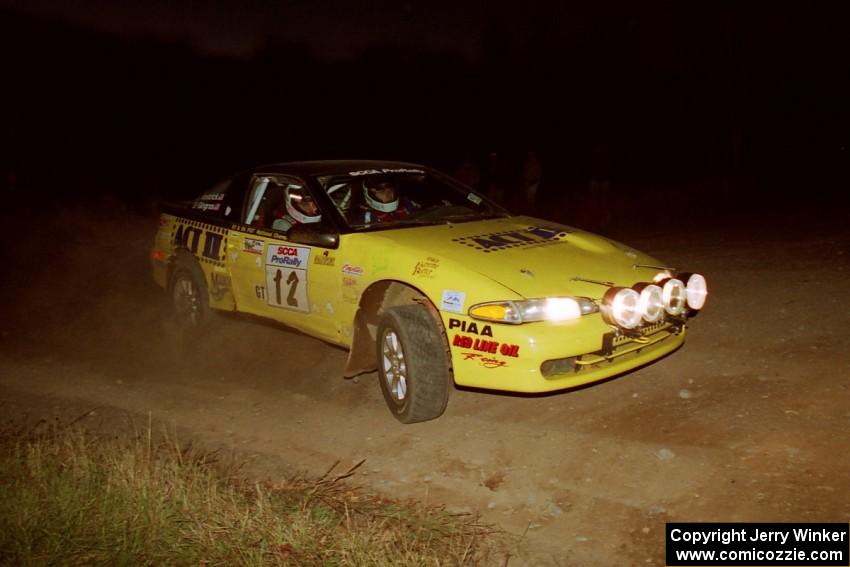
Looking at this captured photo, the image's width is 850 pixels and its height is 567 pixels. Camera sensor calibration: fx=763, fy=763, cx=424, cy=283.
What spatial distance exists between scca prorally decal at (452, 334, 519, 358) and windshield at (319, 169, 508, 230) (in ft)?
3.94

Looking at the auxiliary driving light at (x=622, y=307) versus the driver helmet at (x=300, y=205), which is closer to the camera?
the auxiliary driving light at (x=622, y=307)

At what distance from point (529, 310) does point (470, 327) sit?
1.16 ft

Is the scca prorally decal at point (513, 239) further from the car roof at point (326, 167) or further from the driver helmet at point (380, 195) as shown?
the car roof at point (326, 167)

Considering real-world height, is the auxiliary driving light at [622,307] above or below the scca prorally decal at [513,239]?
below

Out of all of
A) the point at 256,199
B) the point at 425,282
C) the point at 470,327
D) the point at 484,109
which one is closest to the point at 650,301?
the point at 470,327

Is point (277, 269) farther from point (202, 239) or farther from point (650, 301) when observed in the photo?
point (650, 301)

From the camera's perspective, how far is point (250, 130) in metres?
49.6

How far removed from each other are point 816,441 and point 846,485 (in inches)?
19.0

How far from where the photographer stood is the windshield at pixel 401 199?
548cm

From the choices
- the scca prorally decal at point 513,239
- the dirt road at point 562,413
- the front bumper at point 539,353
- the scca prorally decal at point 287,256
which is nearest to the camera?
the dirt road at point 562,413

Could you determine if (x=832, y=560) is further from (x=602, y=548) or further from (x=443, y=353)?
(x=443, y=353)

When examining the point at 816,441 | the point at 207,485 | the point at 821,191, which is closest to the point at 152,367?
the point at 207,485

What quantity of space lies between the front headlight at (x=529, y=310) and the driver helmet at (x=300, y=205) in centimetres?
190

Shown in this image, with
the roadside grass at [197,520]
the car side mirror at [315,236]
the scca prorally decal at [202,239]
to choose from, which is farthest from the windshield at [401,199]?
the roadside grass at [197,520]
